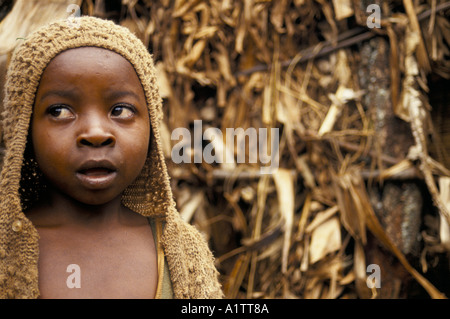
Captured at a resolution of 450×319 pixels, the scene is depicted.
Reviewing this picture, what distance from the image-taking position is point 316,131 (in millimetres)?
1896

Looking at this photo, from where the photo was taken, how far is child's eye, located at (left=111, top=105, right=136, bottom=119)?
0.87 metres

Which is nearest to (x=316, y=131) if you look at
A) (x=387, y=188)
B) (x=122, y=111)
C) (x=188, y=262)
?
(x=387, y=188)

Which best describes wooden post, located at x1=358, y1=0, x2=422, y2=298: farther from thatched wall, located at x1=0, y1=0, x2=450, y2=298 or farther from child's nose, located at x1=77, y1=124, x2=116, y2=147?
child's nose, located at x1=77, y1=124, x2=116, y2=147

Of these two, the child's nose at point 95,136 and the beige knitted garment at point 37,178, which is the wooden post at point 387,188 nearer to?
the beige knitted garment at point 37,178

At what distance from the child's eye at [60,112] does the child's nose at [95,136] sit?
0.05 m

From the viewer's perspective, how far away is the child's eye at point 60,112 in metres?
0.83

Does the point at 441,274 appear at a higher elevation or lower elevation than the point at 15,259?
lower

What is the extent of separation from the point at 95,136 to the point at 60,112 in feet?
0.30

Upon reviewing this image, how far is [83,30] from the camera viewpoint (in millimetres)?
882

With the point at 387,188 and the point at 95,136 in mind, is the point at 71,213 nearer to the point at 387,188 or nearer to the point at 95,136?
Answer: the point at 95,136

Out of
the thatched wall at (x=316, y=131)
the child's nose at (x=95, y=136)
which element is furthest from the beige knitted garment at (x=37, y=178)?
the thatched wall at (x=316, y=131)
